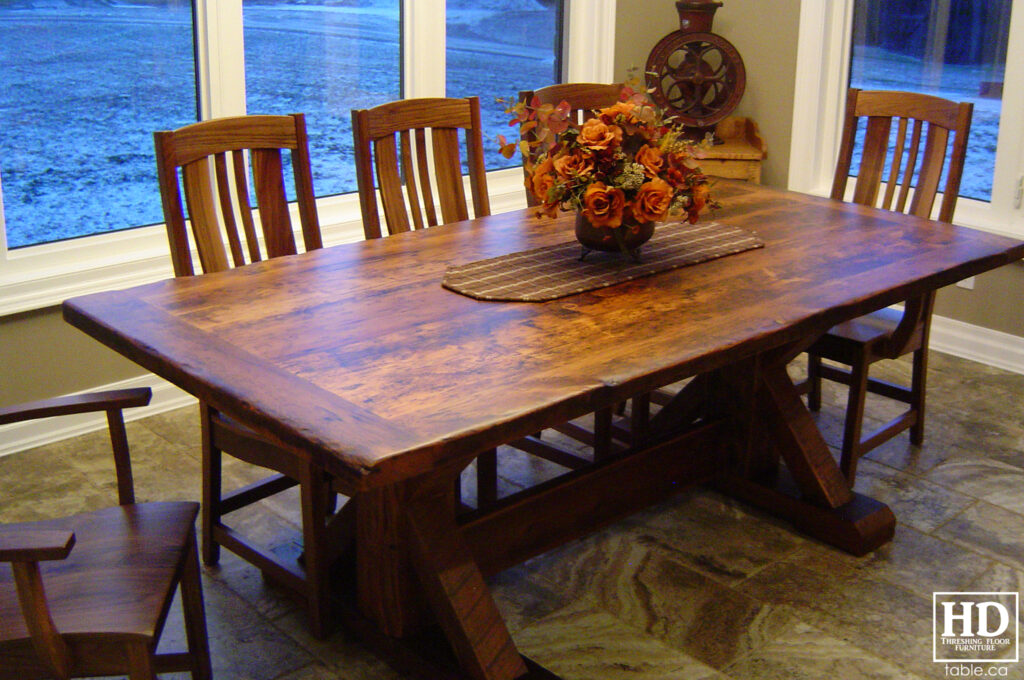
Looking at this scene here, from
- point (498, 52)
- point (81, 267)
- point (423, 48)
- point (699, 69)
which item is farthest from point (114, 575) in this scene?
point (699, 69)

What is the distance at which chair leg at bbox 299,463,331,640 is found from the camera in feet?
7.39

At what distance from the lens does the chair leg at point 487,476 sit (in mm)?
2754

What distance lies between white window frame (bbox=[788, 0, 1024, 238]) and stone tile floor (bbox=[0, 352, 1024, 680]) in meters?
1.08

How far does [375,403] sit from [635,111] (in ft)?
3.35

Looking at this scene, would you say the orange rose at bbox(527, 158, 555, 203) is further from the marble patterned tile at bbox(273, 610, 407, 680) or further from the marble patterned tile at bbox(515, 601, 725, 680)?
the marble patterned tile at bbox(273, 610, 407, 680)

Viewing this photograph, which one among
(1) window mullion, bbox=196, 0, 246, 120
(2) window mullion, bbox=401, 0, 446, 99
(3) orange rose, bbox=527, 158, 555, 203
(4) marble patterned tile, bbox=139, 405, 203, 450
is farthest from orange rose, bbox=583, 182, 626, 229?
(2) window mullion, bbox=401, 0, 446, 99

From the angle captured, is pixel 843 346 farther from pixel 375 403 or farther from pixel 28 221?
pixel 28 221

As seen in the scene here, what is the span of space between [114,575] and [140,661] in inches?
7.4

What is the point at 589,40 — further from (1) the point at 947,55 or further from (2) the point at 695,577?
(2) the point at 695,577

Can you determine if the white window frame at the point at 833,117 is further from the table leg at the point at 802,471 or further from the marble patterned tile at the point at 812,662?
the marble patterned tile at the point at 812,662

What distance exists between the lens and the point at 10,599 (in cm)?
171

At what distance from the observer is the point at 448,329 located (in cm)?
212

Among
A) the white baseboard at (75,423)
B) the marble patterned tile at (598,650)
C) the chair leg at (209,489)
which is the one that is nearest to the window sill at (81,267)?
the white baseboard at (75,423)

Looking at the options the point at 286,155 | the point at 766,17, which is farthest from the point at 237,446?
the point at 766,17
